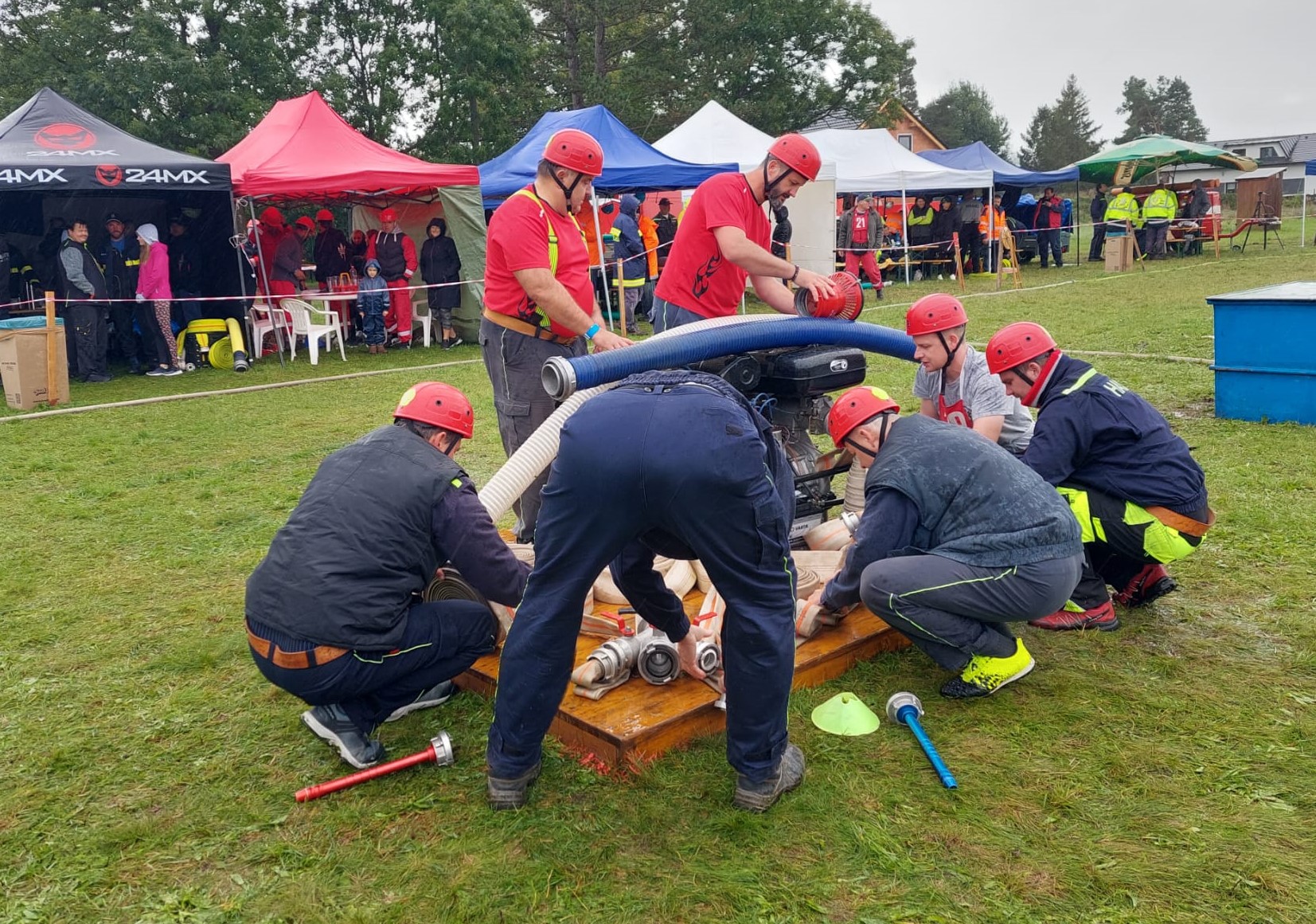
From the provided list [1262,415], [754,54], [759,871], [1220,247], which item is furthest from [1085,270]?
[759,871]

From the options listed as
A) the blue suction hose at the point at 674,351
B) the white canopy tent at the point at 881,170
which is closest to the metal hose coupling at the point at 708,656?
the blue suction hose at the point at 674,351

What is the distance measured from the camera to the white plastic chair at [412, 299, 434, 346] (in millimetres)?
14852

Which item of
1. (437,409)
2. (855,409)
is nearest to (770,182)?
(855,409)

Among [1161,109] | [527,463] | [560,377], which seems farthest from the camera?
[1161,109]

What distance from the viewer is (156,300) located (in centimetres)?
1239

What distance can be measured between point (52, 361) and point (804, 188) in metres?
12.4

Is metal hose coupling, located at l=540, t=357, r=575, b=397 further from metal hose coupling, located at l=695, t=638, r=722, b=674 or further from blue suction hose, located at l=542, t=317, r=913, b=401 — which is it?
metal hose coupling, located at l=695, t=638, r=722, b=674

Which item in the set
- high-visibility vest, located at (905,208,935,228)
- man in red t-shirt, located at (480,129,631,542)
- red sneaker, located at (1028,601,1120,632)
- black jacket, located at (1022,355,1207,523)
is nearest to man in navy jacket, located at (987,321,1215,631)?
black jacket, located at (1022,355,1207,523)

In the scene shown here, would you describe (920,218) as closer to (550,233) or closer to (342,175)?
(342,175)

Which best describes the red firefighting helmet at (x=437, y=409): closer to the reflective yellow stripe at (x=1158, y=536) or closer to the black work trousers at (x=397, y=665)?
the black work trousers at (x=397, y=665)

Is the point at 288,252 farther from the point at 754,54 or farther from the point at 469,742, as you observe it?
the point at 754,54

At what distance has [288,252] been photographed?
14281 millimetres

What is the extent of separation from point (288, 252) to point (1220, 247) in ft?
78.0

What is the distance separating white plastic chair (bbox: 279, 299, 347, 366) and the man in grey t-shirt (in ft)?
33.8
